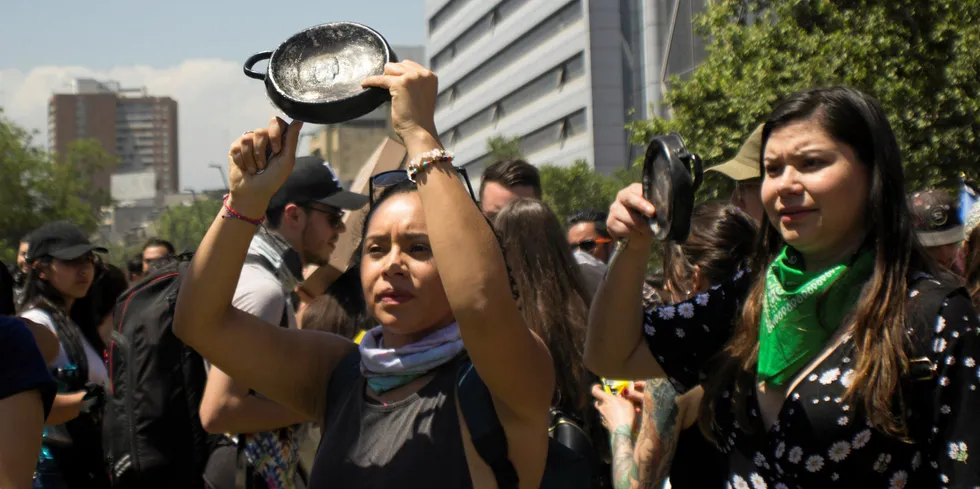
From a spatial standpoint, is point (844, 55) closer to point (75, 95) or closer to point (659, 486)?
point (659, 486)

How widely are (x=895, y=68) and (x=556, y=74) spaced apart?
57859mm

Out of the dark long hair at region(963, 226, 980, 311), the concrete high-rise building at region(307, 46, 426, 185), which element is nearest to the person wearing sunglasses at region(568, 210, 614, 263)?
the dark long hair at region(963, 226, 980, 311)

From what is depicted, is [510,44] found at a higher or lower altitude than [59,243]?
higher

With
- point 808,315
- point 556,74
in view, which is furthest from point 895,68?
point 556,74

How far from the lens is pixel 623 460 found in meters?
3.69

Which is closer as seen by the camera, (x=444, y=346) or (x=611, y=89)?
(x=444, y=346)

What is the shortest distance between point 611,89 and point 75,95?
466 feet

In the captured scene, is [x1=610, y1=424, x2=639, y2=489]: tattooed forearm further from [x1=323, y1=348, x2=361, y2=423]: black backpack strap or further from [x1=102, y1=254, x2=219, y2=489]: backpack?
[x1=102, y1=254, x2=219, y2=489]: backpack

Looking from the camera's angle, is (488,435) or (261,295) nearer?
(488,435)

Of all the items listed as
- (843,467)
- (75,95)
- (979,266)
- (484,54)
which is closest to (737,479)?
(843,467)

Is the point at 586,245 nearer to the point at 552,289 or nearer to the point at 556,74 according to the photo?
the point at 552,289

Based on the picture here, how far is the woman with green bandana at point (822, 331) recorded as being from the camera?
8.41 feet

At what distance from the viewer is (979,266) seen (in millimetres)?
4402

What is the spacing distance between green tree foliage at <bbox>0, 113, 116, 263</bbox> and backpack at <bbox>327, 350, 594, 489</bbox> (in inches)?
1569
